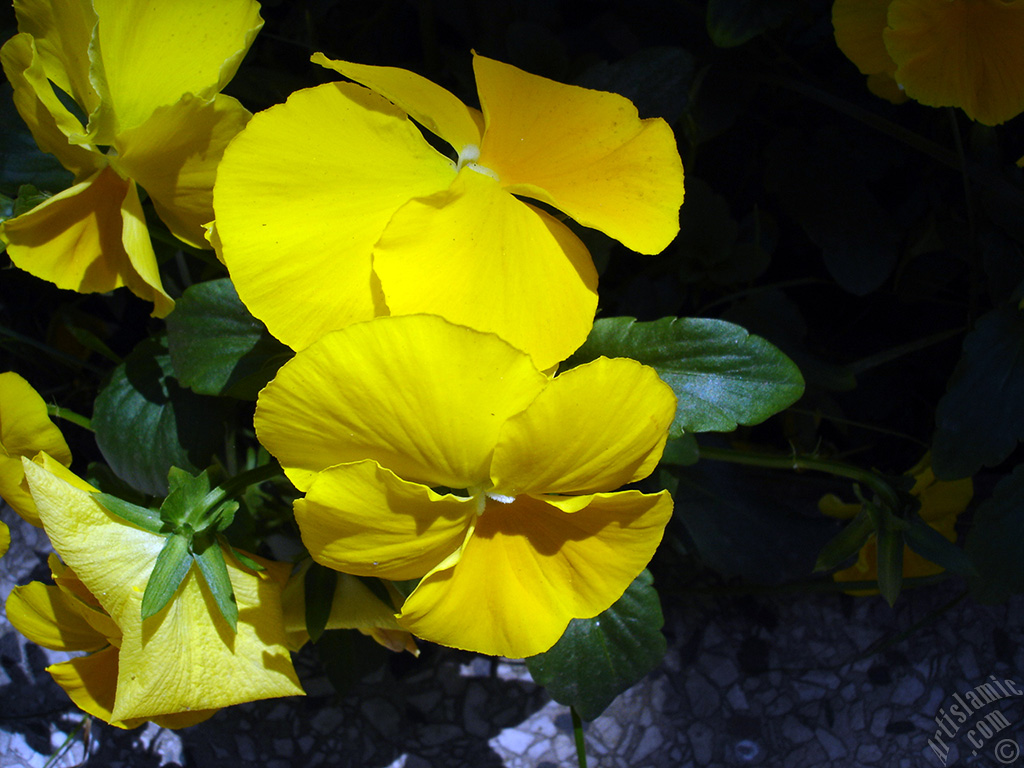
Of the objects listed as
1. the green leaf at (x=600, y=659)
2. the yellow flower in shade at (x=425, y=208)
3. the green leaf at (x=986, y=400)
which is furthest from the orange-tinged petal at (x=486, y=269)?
the green leaf at (x=986, y=400)

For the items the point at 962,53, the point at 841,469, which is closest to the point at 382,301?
the point at 841,469

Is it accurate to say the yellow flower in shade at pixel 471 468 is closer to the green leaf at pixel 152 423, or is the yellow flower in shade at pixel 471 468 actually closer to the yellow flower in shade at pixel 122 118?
the yellow flower in shade at pixel 122 118

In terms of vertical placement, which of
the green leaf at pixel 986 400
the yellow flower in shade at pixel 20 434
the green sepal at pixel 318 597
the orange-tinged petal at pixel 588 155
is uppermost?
the orange-tinged petal at pixel 588 155

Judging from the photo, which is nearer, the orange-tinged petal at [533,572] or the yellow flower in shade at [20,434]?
the orange-tinged petal at [533,572]

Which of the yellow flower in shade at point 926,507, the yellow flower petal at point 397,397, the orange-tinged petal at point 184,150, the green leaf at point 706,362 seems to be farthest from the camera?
the yellow flower in shade at point 926,507

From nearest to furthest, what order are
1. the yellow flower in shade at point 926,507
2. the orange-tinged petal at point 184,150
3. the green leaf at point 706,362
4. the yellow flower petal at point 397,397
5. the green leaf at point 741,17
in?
1. the yellow flower petal at point 397,397
2. the orange-tinged petal at point 184,150
3. the green leaf at point 706,362
4. the green leaf at point 741,17
5. the yellow flower in shade at point 926,507

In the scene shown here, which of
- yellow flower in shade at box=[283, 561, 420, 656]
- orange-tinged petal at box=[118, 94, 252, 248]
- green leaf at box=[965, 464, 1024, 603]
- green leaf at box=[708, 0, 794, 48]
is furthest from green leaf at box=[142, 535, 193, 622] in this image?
green leaf at box=[965, 464, 1024, 603]
